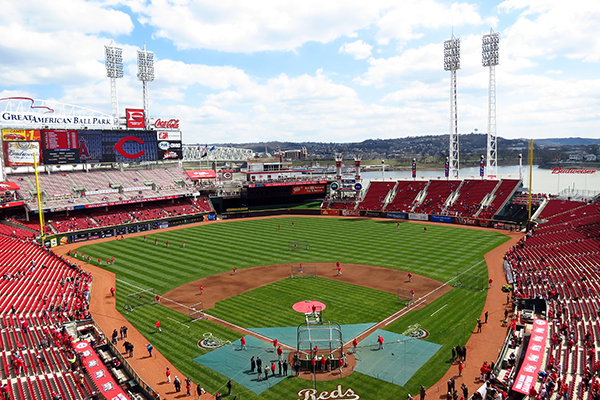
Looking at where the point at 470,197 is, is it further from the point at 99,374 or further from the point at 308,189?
the point at 99,374

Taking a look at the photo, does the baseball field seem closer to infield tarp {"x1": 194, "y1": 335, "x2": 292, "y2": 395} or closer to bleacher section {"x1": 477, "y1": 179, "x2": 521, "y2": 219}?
infield tarp {"x1": 194, "y1": 335, "x2": 292, "y2": 395}

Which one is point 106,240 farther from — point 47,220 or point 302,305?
point 302,305

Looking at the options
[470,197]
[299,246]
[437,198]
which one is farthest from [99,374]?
[470,197]

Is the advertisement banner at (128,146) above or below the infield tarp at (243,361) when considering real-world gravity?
above

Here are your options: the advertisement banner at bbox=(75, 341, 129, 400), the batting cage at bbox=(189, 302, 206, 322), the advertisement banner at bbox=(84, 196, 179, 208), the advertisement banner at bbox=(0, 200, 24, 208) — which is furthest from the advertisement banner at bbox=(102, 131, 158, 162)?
the advertisement banner at bbox=(75, 341, 129, 400)

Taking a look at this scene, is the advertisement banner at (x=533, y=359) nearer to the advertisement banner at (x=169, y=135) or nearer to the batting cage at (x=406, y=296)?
the batting cage at (x=406, y=296)

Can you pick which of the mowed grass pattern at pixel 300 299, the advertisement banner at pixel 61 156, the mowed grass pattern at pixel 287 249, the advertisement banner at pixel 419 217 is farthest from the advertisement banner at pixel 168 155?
the mowed grass pattern at pixel 300 299

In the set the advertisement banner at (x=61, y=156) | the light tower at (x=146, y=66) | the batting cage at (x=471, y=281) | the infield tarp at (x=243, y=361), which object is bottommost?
the infield tarp at (x=243, y=361)
